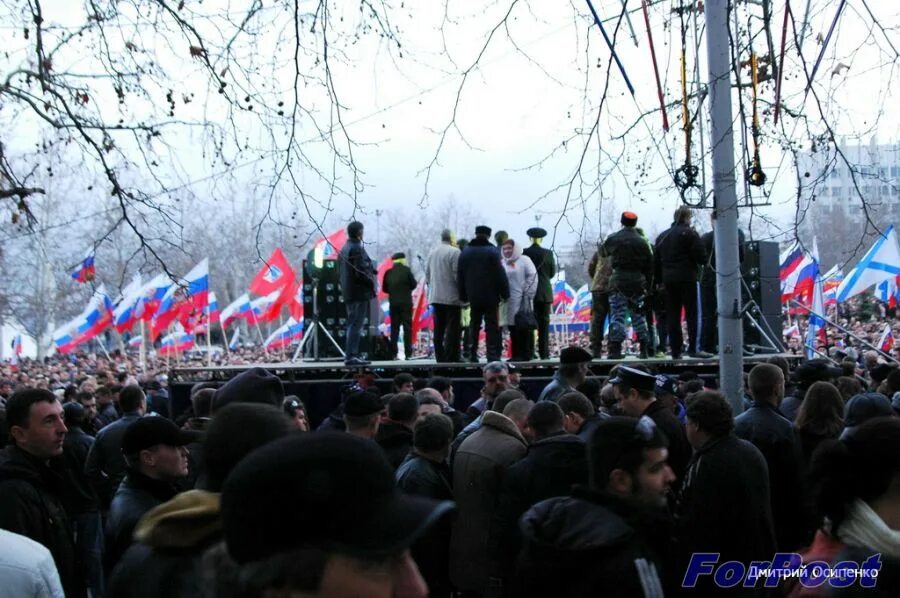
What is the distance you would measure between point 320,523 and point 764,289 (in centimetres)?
1569

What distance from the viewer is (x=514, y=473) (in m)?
6.02

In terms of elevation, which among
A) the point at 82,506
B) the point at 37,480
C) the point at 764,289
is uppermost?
the point at 764,289

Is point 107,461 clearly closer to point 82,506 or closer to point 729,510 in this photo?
point 82,506

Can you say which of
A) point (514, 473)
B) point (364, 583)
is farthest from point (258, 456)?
point (514, 473)

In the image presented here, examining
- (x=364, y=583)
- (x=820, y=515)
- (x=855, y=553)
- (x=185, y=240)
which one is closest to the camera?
(x=364, y=583)

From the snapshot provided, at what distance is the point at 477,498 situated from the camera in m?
6.68

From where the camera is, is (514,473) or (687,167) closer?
(514,473)

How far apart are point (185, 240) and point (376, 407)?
1.65 metres

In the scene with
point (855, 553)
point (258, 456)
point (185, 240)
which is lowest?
point (855, 553)

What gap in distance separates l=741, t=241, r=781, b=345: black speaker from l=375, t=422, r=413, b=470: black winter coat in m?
9.27

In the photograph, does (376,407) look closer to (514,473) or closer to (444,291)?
(514,473)

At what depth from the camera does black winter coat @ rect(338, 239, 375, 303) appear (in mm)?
13742

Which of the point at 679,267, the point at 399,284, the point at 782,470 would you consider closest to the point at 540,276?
the point at 399,284

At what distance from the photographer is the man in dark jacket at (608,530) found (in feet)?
11.6
